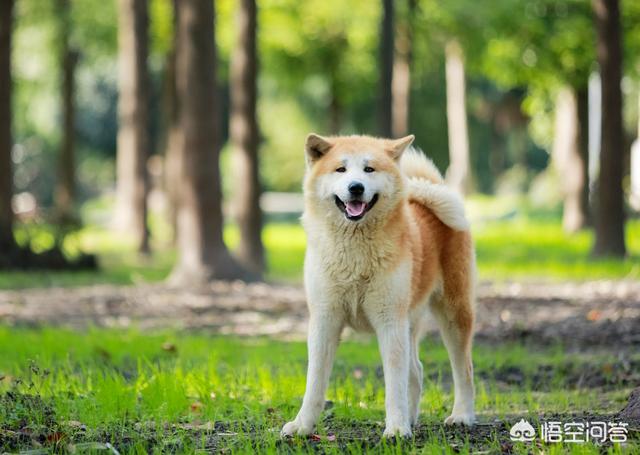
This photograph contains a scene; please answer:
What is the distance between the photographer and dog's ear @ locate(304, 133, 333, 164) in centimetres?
598

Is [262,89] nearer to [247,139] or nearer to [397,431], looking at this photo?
[247,139]

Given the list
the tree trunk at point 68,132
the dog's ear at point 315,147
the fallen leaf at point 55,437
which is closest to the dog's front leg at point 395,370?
the dog's ear at point 315,147

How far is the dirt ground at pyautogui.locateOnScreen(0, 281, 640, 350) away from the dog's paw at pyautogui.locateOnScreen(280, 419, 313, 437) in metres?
4.52

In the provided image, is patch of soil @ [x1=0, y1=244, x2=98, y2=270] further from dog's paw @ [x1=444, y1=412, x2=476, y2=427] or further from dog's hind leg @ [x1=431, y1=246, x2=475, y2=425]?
dog's paw @ [x1=444, y1=412, x2=476, y2=427]

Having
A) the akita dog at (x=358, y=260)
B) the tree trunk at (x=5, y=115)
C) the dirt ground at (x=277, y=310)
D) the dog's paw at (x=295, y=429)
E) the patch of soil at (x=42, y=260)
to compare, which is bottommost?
the dirt ground at (x=277, y=310)

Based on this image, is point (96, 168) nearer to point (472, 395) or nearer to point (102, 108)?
point (102, 108)

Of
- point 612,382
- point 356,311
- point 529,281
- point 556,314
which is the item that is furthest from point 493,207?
point 356,311

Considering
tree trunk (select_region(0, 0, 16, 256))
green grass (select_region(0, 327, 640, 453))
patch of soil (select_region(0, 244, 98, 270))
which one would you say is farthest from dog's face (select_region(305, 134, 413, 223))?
tree trunk (select_region(0, 0, 16, 256))

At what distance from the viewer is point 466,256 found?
6793 millimetres

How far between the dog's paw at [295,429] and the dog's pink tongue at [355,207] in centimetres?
121

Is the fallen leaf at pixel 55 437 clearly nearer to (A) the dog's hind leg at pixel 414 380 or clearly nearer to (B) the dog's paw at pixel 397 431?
(B) the dog's paw at pixel 397 431

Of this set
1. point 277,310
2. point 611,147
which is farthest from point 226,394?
point 611,147

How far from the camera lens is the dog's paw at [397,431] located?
559 centimetres

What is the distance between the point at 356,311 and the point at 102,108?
4704 cm
